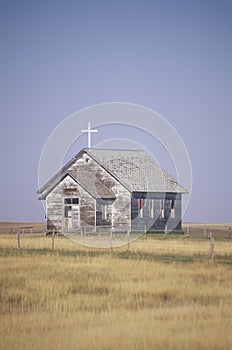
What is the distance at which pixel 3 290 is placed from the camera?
73.3 ft

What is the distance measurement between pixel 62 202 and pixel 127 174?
5579 mm

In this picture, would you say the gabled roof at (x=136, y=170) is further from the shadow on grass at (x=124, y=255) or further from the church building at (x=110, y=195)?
the shadow on grass at (x=124, y=255)

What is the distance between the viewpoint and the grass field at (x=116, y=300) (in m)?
13.6

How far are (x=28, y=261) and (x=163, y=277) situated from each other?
29.0 feet

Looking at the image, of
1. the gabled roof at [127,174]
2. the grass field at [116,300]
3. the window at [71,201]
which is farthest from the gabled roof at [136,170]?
the grass field at [116,300]

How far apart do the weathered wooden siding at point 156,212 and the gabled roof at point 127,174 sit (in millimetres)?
599

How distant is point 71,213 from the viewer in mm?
55156

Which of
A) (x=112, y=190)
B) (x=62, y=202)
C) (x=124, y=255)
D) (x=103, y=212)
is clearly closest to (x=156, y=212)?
(x=112, y=190)

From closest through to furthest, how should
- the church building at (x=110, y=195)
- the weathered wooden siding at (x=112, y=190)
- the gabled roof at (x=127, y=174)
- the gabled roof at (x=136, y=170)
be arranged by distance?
the church building at (x=110, y=195) < the weathered wooden siding at (x=112, y=190) < the gabled roof at (x=127, y=174) < the gabled roof at (x=136, y=170)

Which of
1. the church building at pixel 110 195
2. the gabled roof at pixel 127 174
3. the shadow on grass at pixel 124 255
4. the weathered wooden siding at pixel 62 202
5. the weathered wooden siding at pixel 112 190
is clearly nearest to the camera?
the shadow on grass at pixel 124 255

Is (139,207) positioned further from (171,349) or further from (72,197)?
(171,349)

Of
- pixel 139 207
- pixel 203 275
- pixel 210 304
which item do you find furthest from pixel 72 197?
pixel 210 304

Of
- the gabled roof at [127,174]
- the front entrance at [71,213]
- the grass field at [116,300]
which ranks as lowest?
the grass field at [116,300]

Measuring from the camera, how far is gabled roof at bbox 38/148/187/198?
54.9m
